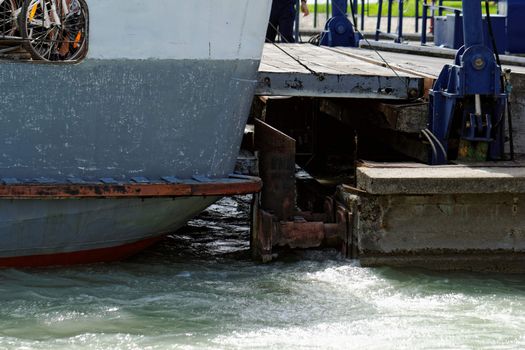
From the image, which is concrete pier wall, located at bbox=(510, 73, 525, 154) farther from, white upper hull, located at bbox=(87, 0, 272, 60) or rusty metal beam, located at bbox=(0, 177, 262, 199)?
rusty metal beam, located at bbox=(0, 177, 262, 199)

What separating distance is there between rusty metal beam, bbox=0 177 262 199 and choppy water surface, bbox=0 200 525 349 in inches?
23.9

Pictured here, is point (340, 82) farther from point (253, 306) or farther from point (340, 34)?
point (340, 34)

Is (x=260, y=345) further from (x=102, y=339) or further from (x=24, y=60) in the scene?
(x=24, y=60)

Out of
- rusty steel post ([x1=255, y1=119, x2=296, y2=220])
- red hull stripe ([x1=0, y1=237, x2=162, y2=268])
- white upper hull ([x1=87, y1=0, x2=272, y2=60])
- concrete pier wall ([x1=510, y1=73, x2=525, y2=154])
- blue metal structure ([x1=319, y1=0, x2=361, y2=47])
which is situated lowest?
red hull stripe ([x1=0, y1=237, x2=162, y2=268])

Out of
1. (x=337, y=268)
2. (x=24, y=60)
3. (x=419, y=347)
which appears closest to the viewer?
(x=419, y=347)

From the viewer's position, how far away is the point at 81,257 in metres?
7.89

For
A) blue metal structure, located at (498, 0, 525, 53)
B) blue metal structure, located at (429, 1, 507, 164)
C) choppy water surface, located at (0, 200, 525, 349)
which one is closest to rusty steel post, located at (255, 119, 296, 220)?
choppy water surface, located at (0, 200, 525, 349)

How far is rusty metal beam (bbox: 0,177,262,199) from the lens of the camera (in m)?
7.22

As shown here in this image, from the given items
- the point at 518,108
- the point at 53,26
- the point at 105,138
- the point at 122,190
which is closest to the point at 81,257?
the point at 122,190

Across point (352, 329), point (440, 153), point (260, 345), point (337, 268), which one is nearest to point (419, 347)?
point (352, 329)

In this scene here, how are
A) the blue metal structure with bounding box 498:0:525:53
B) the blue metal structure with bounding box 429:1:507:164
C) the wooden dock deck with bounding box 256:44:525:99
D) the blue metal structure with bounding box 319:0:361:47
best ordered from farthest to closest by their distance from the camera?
1. the blue metal structure with bounding box 319:0:361:47
2. the blue metal structure with bounding box 498:0:525:53
3. the wooden dock deck with bounding box 256:44:525:99
4. the blue metal structure with bounding box 429:1:507:164

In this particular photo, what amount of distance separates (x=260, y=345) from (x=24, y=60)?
243 cm

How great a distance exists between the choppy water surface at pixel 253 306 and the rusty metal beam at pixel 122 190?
2.00 feet

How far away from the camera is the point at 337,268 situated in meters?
7.87
